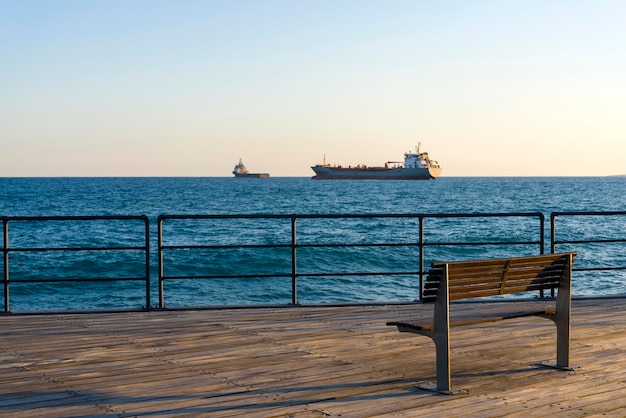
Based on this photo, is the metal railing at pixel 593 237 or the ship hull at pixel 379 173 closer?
the metal railing at pixel 593 237

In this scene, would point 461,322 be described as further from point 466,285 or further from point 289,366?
point 289,366

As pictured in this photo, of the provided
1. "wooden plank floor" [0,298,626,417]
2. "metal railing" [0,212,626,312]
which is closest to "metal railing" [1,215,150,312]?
"metal railing" [0,212,626,312]

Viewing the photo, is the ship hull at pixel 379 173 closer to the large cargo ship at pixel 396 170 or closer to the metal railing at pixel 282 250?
the large cargo ship at pixel 396 170

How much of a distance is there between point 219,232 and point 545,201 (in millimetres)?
41841

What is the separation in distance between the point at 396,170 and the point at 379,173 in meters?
3.92

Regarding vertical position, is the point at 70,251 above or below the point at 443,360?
below

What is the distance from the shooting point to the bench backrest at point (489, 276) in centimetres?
469

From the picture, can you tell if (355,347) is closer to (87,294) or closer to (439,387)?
(439,387)

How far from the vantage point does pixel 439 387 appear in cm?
477

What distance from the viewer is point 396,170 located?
14075cm

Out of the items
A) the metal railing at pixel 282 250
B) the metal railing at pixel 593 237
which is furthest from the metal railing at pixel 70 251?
the metal railing at pixel 593 237

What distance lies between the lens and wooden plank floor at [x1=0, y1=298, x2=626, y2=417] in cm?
443

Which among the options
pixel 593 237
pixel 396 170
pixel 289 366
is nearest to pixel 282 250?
pixel 593 237

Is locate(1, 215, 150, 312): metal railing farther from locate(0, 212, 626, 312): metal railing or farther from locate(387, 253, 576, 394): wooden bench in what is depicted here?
locate(387, 253, 576, 394): wooden bench
